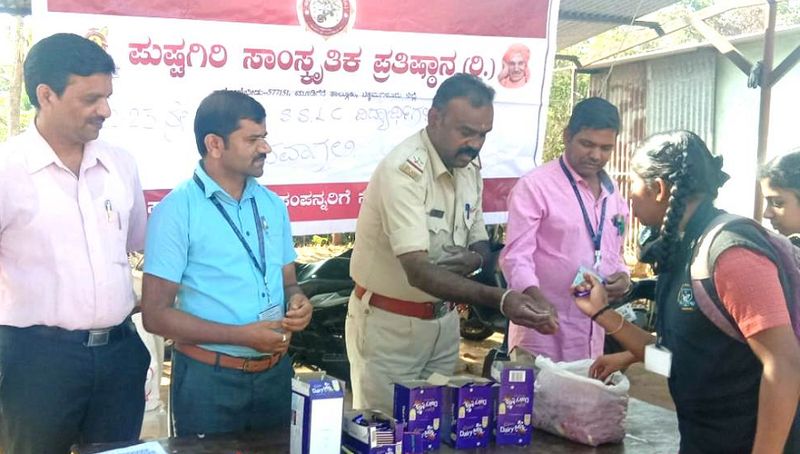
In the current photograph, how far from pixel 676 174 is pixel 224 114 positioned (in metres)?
1.33

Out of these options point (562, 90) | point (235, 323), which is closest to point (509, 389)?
point (235, 323)

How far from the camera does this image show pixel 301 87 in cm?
373

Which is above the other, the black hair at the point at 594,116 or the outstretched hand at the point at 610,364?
the black hair at the point at 594,116

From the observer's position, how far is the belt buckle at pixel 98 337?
98.2 inches

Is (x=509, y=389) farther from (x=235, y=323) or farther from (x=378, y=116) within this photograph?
(x=378, y=116)

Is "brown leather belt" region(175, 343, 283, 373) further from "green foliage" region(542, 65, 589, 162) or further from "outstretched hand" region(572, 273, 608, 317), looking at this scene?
"green foliage" region(542, 65, 589, 162)

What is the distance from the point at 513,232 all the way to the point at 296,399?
1.30m

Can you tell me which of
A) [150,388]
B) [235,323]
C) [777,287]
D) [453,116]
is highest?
[453,116]

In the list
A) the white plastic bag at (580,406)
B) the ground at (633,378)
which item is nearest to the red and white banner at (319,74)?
the white plastic bag at (580,406)

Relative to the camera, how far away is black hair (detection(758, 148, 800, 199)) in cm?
269

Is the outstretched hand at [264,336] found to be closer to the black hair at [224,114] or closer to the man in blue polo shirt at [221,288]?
the man in blue polo shirt at [221,288]

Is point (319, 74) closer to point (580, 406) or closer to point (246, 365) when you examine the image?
point (246, 365)

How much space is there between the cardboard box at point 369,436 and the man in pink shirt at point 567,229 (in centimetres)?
102

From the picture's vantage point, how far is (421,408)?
2.27m
